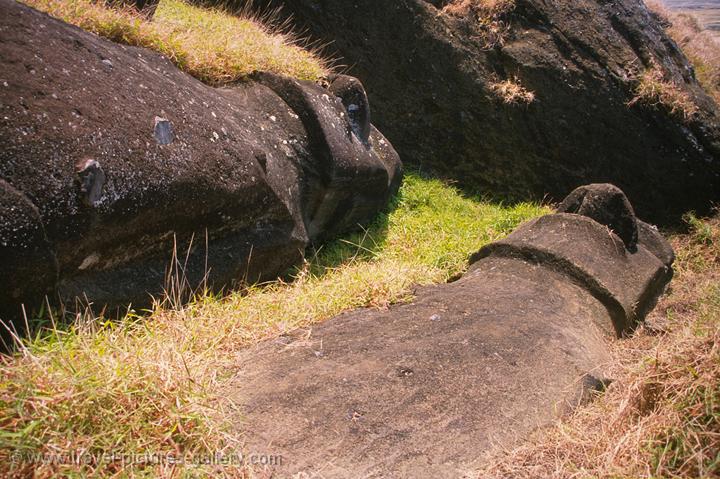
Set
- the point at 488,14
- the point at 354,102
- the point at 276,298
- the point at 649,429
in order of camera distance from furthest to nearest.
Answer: the point at 488,14 → the point at 354,102 → the point at 276,298 → the point at 649,429

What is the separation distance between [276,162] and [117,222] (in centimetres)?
129

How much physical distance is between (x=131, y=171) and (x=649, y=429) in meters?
2.22

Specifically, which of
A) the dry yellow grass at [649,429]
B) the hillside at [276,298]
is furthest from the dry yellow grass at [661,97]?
the dry yellow grass at [649,429]

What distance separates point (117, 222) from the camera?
8.57 ft

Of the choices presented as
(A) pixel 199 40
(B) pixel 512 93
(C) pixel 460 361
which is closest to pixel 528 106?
(B) pixel 512 93

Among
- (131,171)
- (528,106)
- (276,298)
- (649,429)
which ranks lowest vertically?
(276,298)

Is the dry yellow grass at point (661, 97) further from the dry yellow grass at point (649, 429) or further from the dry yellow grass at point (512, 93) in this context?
the dry yellow grass at point (649, 429)

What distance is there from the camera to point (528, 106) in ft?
21.8

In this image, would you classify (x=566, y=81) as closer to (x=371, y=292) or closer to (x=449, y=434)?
(x=371, y=292)

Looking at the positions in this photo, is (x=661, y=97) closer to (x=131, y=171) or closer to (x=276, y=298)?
(x=276, y=298)

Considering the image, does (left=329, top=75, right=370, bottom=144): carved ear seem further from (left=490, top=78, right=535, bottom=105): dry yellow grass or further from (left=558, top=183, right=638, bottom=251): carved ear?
(left=490, top=78, right=535, bottom=105): dry yellow grass

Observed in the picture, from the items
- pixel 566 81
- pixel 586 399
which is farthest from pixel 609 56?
pixel 586 399

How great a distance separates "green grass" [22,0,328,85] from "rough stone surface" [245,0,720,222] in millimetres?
968

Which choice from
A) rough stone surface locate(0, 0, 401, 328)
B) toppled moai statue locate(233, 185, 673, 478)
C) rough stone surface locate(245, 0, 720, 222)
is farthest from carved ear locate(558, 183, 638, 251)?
rough stone surface locate(245, 0, 720, 222)
